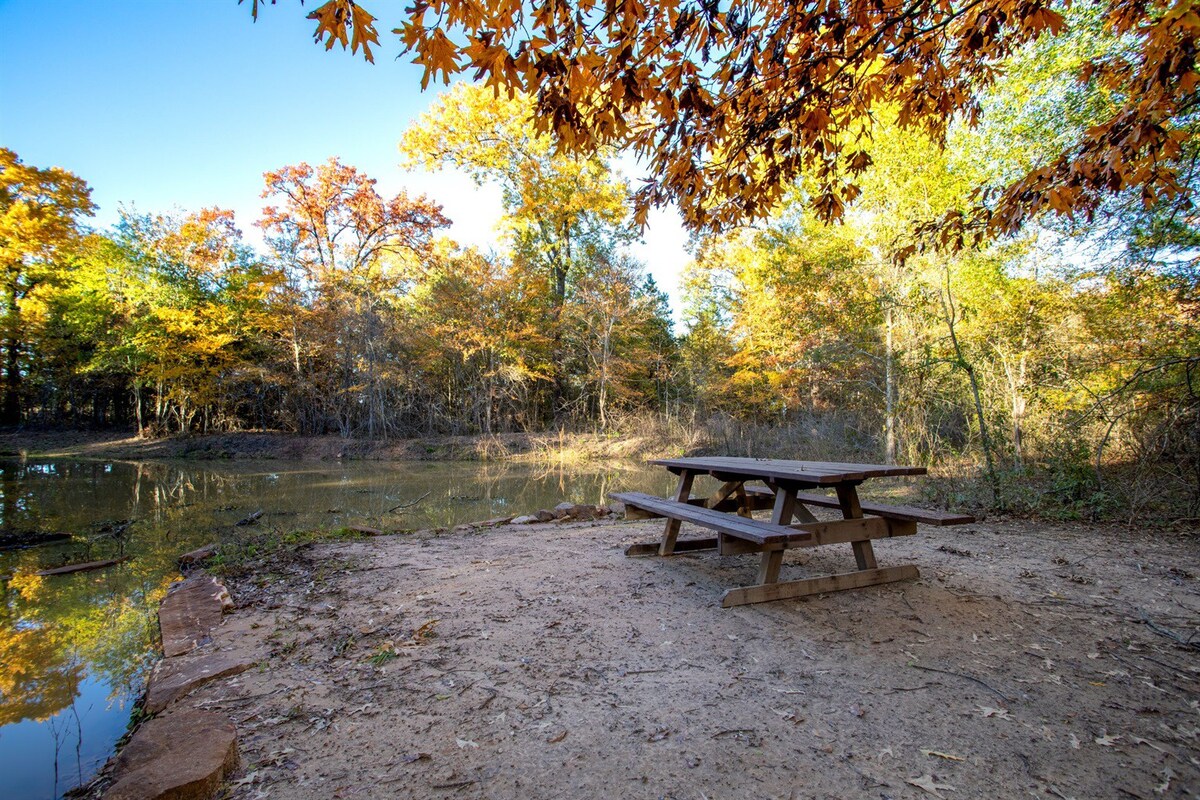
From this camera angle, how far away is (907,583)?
349 centimetres

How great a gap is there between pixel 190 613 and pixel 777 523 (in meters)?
3.58

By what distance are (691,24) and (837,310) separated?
11.2 meters

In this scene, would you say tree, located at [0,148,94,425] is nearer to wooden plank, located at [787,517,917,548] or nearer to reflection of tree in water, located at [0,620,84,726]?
reflection of tree in water, located at [0,620,84,726]

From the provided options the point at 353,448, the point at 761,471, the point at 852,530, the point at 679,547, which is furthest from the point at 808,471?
the point at 353,448

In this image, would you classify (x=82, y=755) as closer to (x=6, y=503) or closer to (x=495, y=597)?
(x=495, y=597)

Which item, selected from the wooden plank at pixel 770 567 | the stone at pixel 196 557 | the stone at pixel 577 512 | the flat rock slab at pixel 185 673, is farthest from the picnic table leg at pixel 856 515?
the stone at pixel 196 557

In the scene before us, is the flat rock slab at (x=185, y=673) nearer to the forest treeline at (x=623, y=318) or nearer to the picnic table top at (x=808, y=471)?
the picnic table top at (x=808, y=471)

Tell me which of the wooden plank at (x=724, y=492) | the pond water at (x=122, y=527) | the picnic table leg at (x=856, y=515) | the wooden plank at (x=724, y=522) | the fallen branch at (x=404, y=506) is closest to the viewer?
the pond water at (x=122, y=527)

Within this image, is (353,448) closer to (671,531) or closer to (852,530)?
(671,531)

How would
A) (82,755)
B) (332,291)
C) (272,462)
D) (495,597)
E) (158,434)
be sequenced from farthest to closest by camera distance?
(158,434)
(332,291)
(272,462)
(495,597)
(82,755)

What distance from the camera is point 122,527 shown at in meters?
5.90

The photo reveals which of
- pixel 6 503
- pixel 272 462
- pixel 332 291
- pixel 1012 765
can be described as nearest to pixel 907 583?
pixel 1012 765

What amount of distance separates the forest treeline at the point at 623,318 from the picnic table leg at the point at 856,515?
12.7 feet

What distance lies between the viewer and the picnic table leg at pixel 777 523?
10.5ft
